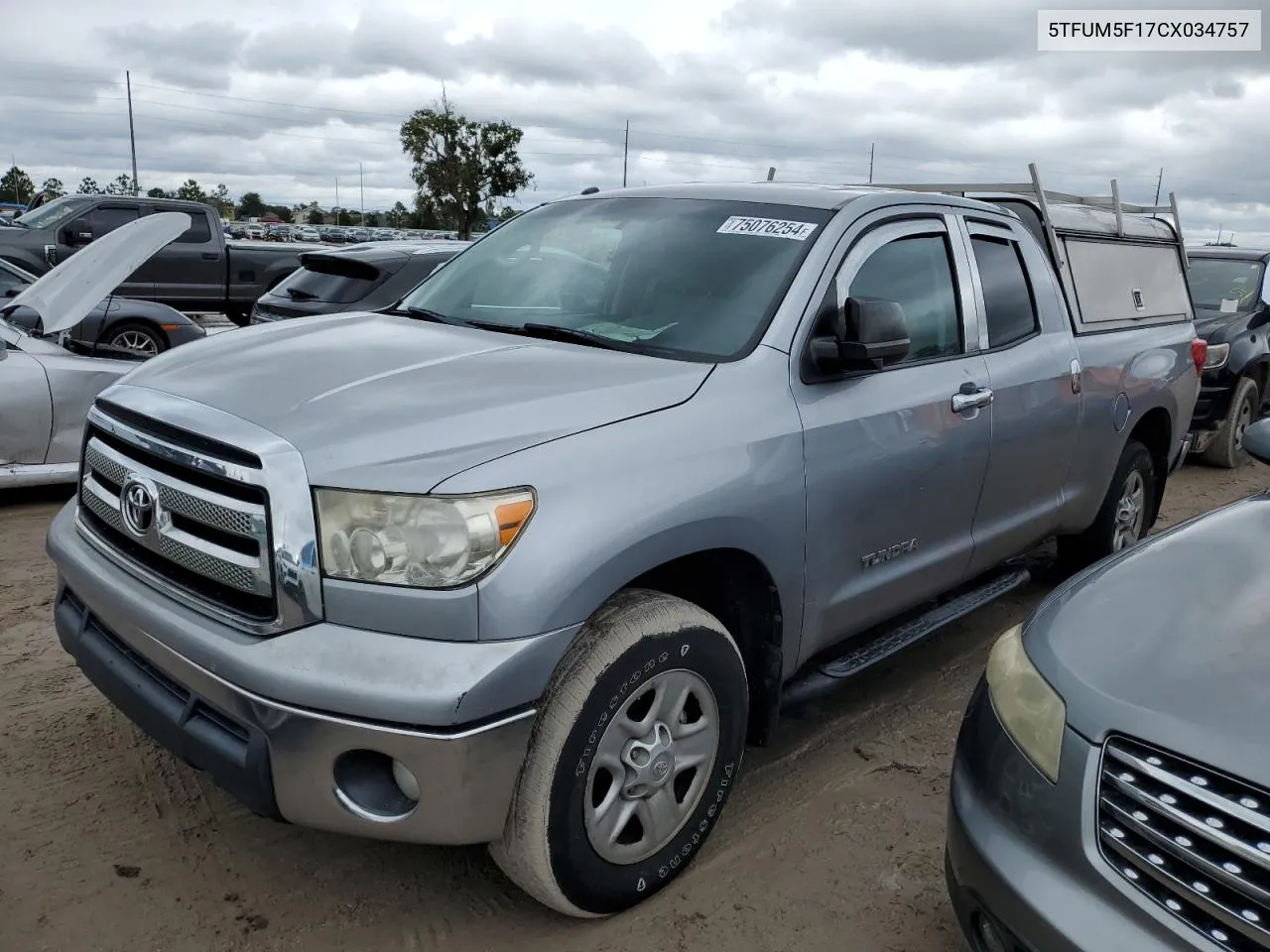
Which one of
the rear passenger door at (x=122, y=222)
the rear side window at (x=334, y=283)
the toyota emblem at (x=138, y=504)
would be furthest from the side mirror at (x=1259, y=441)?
the rear passenger door at (x=122, y=222)

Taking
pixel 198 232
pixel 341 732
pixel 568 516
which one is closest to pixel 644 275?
pixel 568 516

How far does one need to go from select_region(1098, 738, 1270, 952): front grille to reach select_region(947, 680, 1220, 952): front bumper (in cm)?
3

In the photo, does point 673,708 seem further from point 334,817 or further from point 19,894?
point 19,894

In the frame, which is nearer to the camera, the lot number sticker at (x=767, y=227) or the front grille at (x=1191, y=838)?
the front grille at (x=1191, y=838)

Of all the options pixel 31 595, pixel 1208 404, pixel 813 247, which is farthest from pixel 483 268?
pixel 1208 404

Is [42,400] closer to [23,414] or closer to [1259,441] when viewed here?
[23,414]

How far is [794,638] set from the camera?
3.05m

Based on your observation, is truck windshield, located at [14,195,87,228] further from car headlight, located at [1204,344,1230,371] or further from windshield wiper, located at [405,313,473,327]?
car headlight, located at [1204,344,1230,371]

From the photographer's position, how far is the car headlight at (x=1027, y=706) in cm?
209

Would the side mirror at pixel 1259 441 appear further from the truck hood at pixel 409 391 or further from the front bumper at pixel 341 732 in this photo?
the front bumper at pixel 341 732

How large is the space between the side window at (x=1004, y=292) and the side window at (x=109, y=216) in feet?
40.4

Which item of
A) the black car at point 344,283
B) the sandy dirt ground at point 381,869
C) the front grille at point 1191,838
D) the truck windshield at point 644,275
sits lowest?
the sandy dirt ground at point 381,869

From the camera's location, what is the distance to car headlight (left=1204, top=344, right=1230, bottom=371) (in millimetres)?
8414

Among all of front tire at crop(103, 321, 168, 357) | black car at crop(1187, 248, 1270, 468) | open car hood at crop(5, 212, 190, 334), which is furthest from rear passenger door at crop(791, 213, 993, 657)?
front tire at crop(103, 321, 168, 357)
